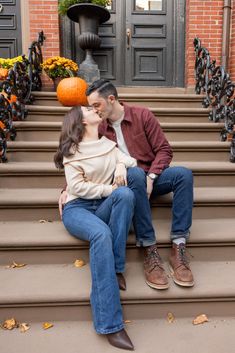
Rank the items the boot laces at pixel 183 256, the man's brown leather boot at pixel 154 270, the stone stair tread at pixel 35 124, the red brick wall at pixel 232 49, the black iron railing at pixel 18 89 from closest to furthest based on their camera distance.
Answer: the man's brown leather boot at pixel 154 270
the boot laces at pixel 183 256
the black iron railing at pixel 18 89
the stone stair tread at pixel 35 124
the red brick wall at pixel 232 49

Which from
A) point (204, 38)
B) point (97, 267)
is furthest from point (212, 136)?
point (97, 267)

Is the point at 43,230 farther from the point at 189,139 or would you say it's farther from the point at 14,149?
the point at 189,139

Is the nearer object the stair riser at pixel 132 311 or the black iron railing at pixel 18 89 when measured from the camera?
the stair riser at pixel 132 311

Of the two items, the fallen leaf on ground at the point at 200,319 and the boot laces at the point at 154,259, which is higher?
the boot laces at the point at 154,259

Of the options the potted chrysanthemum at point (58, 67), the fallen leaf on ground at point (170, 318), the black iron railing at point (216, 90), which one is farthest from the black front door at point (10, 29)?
the fallen leaf on ground at point (170, 318)

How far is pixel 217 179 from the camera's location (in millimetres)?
3156

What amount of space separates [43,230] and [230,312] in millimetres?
1376

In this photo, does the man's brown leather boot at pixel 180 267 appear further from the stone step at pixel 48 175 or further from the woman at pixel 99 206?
the stone step at pixel 48 175

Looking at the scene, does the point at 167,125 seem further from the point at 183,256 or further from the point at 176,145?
the point at 183,256

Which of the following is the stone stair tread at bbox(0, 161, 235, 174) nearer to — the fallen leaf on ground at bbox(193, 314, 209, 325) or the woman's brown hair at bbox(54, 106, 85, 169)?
the woman's brown hair at bbox(54, 106, 85, 169)

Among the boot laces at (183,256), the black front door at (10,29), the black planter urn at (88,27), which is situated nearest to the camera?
the boot laces at (183,256)

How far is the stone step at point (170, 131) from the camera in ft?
11.7

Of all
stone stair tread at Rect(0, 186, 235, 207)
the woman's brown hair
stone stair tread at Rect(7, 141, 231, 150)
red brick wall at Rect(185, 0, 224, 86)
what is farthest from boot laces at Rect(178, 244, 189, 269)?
red brick wall at Rect(185, 0, 224, 86)

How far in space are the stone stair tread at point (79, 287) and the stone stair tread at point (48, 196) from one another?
1.81 ft
